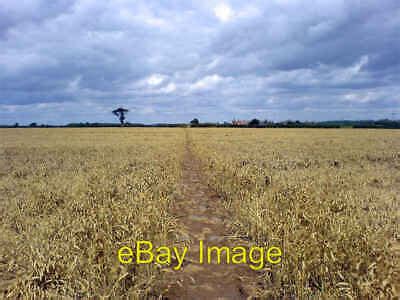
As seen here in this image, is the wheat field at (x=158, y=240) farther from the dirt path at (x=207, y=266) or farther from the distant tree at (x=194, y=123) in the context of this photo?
the distant tree at (x=194, y=123)

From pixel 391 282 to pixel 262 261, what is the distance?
1665 mm

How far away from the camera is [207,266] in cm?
427

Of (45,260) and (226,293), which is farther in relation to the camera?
(45,260)

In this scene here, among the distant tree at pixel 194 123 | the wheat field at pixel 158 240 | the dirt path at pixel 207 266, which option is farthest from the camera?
the distant tree at pixel 194 123

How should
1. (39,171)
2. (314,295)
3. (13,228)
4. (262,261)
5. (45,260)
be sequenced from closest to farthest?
1. (314,295)
2. (45,260)
3. (262,261)
4. (13,228)
5. (39,171)

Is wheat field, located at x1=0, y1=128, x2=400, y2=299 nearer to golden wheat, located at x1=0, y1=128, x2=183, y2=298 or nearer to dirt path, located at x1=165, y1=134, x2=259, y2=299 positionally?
golden wheat, located at x1=0, y1=128, x2=183, y2=298

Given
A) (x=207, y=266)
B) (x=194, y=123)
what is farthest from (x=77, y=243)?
(x=194, y=123)

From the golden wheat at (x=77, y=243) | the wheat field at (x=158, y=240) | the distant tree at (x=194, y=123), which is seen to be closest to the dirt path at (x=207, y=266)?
the wheat field at (x=158, y=240)

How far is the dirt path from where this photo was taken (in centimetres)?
361

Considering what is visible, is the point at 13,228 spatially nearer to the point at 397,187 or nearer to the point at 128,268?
the point at 128,268

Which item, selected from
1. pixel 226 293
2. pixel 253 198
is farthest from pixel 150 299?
pixel 253 198

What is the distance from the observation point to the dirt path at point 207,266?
11.8ft

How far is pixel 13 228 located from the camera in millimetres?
5574

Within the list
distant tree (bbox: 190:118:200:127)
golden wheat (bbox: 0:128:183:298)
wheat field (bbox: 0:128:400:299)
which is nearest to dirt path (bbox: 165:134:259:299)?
wheat field (bbox: 0:128:400:299)
